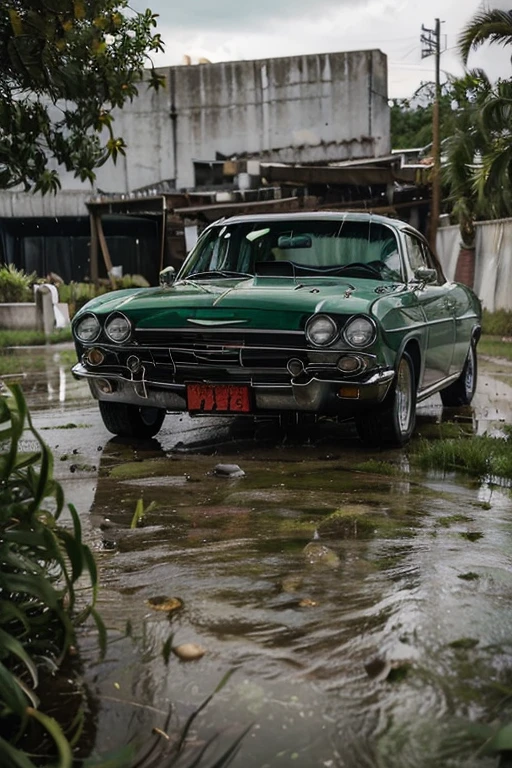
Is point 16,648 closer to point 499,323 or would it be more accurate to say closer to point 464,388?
point 464,388

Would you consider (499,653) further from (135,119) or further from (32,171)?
(135,119)

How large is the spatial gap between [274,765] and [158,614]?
965 mm

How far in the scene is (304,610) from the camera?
10.3 ft

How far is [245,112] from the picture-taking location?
101 feet

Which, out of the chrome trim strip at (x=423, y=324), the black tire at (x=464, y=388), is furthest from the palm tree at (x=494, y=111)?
the chrome trim strip at (x=423, y=324)

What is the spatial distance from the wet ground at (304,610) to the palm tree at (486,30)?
41.7 ft

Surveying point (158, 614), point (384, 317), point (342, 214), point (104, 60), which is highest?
point (104, 60)

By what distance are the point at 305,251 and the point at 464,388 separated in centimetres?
258

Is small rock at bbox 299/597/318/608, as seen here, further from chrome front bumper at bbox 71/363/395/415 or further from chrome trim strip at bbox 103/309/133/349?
chrome trim strip at bbox 103/309/133/349

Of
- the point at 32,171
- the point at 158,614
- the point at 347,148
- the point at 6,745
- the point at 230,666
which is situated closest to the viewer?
the point at 6,745

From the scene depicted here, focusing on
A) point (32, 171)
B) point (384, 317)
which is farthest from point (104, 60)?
point (384, 317)

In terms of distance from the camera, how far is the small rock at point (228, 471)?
5.57 metres

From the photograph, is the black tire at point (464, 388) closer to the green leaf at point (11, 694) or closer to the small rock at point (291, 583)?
the small rock at point (291, 583)

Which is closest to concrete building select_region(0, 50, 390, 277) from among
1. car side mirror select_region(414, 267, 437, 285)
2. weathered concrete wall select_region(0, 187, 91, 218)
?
weathered concrete wall select_region(0, 187, 91, 218)
